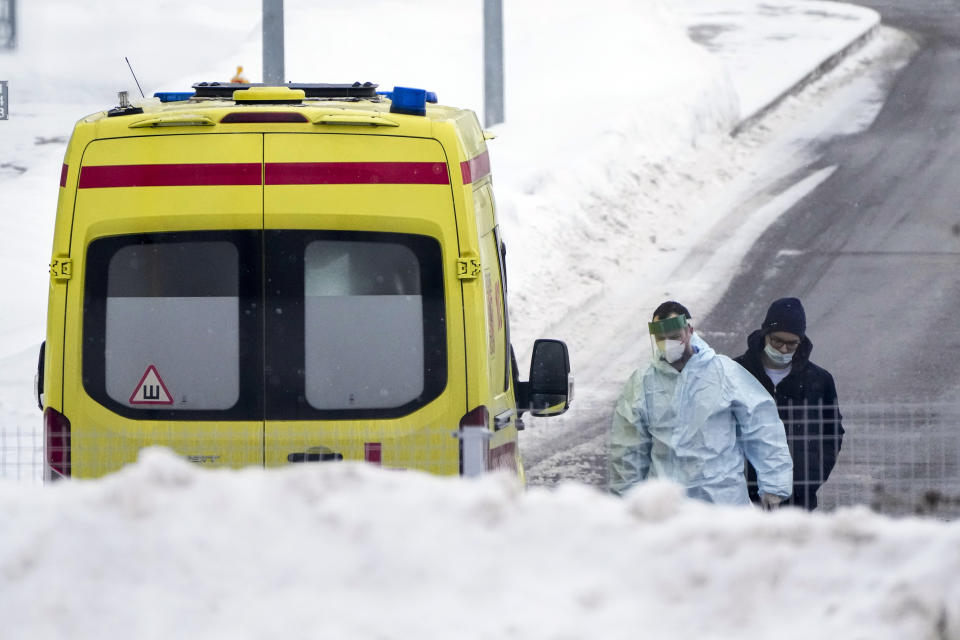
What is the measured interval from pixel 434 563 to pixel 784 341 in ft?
9.51

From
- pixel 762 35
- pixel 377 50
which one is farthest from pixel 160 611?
pixel 762 35

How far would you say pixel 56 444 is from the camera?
5.02 m

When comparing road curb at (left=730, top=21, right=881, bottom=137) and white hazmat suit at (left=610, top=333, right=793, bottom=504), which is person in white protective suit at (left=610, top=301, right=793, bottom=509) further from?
road curb at (left=730, top=21, right=881, bottom=137)

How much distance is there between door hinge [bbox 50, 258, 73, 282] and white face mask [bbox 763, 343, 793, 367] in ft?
10.0

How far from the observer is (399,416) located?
4973mm

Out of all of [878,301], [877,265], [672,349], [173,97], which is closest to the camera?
[672,349]

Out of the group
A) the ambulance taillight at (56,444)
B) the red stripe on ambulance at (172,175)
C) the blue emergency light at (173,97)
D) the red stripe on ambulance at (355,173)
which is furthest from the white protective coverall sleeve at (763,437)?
the blue emergency light at (173,97)

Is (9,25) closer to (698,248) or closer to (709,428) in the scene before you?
(698,248)

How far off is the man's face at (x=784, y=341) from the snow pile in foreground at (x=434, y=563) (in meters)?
2.39

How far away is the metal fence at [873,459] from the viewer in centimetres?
611

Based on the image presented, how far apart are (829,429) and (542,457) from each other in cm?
341

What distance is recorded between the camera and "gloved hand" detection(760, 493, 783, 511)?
576 centimetres

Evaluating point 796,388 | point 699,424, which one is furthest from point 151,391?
point 796,388

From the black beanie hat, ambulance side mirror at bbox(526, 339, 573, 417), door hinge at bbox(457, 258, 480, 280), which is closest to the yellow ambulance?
door hinge at bbox(457, 258, 480, 280)
